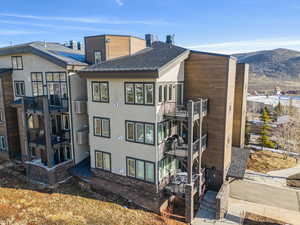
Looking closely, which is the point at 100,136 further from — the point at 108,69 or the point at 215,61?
the point at 215,61

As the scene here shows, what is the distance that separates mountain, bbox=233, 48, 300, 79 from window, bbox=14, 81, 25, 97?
454 feet

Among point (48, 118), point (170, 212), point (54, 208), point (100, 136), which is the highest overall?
point (48, 118)

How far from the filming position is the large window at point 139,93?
1208 centimetres

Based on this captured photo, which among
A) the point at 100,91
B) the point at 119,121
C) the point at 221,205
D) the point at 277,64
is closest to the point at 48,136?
the point at 100,91

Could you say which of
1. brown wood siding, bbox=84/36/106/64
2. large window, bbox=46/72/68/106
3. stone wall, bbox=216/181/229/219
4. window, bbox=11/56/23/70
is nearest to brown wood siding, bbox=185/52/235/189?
stone wall, bbox=216/181/229/219

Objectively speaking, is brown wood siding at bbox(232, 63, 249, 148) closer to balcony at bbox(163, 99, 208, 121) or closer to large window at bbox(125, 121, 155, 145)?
balcony at bbox(163, 99, 208, 121)

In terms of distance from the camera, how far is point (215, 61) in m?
13.7

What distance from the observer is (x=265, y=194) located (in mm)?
15297

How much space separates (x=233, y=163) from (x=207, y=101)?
615 cm

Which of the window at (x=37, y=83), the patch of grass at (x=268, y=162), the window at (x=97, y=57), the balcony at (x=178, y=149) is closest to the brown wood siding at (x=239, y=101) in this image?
the patch of grass at (x=268, y=162)

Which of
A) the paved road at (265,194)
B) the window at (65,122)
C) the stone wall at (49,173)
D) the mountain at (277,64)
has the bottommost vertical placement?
the paved road at (265,194)

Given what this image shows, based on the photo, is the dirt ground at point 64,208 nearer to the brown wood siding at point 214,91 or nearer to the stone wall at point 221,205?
the stone wall at point 221,205

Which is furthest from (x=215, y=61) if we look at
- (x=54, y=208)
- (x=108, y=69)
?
(x=54, y=208)

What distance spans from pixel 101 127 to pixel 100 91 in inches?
100
